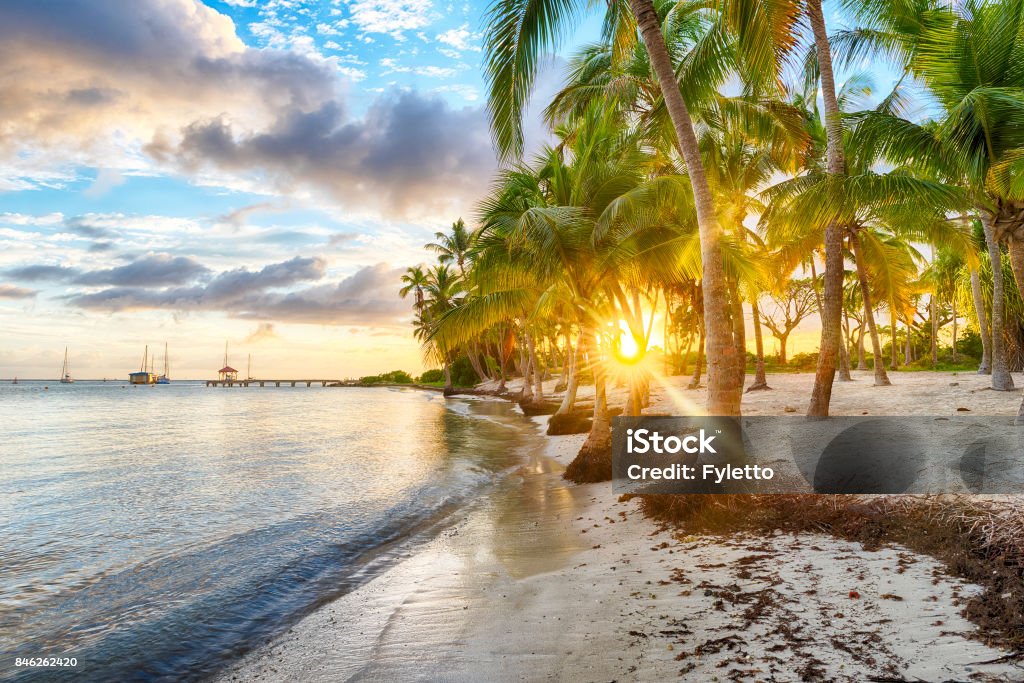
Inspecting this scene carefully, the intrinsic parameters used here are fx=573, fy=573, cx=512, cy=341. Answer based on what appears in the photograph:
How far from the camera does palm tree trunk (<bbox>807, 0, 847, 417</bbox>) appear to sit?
11566 mm

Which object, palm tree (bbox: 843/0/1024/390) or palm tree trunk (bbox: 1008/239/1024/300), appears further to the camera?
palm tree trunk (bbox: 1008/239/1024/300)

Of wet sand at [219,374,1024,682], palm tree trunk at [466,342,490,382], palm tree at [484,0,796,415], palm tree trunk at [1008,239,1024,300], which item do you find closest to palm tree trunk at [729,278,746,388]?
palm tree trunk at [1008,239,1024,300]

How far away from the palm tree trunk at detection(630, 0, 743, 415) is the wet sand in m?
1.93

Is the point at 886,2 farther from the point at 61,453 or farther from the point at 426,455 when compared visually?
the point at 61,453

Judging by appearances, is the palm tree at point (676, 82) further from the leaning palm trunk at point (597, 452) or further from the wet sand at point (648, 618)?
the leaning palm trunk at point (597, 452)

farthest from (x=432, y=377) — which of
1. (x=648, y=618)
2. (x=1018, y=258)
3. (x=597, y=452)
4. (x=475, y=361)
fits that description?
(x=648, y=618)

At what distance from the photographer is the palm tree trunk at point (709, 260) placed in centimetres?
723

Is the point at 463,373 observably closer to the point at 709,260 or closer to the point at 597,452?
the point at 597,452

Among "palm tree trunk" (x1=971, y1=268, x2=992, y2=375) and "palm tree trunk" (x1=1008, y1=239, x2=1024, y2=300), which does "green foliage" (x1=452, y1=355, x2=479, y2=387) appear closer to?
"palm tree trunk" (x1=971, y1=268, x2=992, y2=375)

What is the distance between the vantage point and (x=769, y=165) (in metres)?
21.2

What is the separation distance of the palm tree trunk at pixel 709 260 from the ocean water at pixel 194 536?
4.94 m

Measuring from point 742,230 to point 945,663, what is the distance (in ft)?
66.1

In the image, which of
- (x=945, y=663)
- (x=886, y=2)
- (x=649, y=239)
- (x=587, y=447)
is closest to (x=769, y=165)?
(x=886, y=2)

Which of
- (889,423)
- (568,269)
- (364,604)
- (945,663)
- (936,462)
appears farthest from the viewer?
(568,269)
